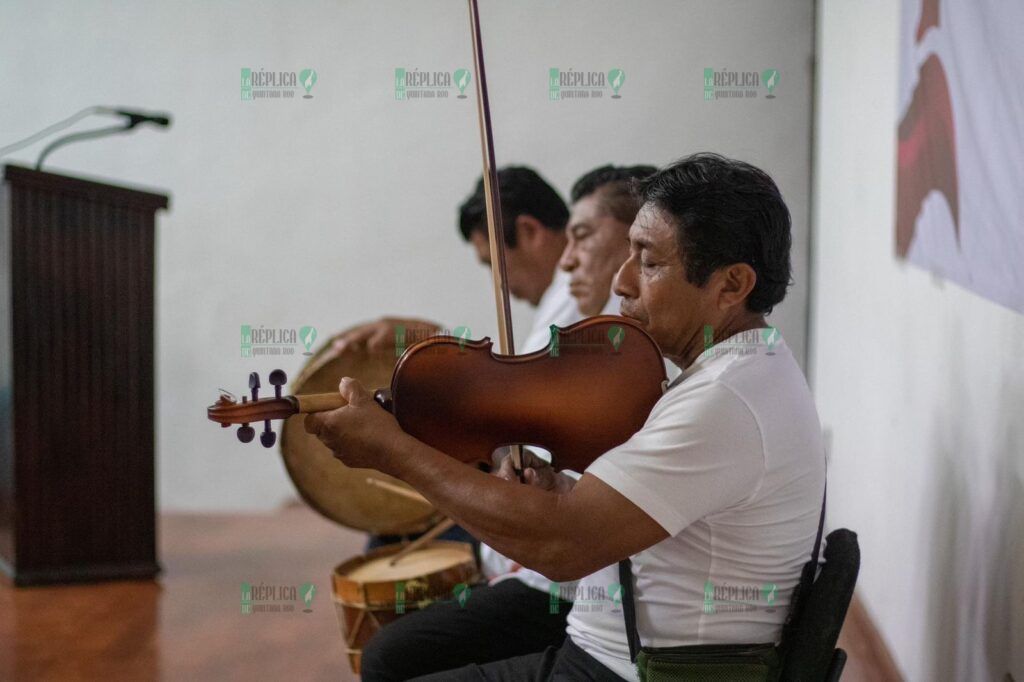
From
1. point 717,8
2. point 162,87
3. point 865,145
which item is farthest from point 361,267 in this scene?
point 865,145

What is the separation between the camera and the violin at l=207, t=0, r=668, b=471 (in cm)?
128

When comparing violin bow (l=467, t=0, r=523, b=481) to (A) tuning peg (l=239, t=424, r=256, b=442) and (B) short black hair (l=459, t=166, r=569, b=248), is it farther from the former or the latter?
(B) short black hair (l=459, t=166, r=569, b=248)

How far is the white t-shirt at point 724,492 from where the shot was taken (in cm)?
114

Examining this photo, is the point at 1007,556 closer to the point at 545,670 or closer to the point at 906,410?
the point at 545,670

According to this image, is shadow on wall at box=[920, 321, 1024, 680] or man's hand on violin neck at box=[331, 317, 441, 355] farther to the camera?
man's hand on violin neck at box=[331, 317, 441, 355]

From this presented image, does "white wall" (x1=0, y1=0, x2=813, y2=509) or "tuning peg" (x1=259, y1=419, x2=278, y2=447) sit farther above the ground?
"white wall" (x1=0, y1=0, x2=813, y2=509)

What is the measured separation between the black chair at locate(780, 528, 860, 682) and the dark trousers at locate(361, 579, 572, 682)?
0.60m

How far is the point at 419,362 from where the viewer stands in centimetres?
128

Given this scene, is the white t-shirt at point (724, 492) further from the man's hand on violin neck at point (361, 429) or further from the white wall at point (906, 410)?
the white wall at point (906, 410)

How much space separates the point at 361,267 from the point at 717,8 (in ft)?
5.60

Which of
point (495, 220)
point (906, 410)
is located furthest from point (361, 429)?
point (906, 410)

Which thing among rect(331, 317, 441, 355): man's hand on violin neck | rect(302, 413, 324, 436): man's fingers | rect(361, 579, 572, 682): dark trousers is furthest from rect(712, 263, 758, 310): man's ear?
rect(331, 317, 441, 355): man's hand on violin neck

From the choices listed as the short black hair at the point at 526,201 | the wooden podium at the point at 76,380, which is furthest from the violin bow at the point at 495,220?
the wooden podium at the point at 76,380

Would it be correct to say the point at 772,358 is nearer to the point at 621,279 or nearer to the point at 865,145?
the point at 621,279
